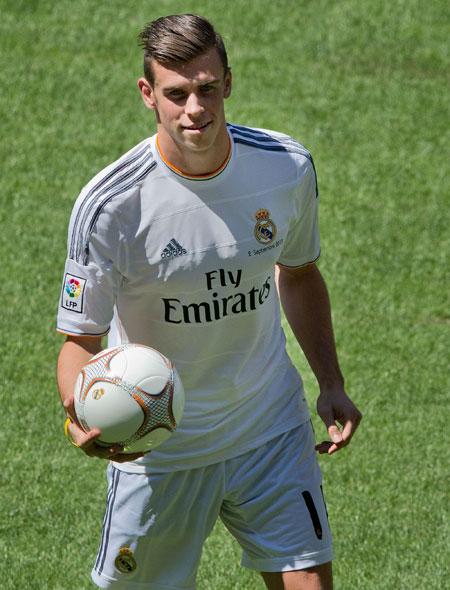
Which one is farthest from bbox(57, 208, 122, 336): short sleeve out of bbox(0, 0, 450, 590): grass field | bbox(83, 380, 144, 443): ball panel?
bbox(0, 0, 450, 590): grass field

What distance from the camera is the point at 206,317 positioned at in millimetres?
4930

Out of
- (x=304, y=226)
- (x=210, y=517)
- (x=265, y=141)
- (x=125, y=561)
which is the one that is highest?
(x=265, y=141)

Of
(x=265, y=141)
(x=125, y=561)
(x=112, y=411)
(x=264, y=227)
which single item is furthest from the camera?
(x=125, y=561)

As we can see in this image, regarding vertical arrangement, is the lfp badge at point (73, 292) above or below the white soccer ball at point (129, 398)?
above

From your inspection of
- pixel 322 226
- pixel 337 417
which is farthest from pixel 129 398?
pixel 322 226

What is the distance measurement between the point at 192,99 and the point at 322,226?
5254 mm

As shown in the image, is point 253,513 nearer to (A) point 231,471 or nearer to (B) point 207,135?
(A) point 231,471

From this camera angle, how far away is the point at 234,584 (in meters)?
6.47

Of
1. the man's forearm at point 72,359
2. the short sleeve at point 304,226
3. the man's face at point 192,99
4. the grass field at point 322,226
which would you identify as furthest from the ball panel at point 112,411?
the grass field at point 322,226

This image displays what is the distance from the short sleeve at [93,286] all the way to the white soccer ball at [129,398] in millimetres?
174

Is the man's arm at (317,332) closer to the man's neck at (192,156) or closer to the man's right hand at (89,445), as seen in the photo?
the man's neck at (192,156)

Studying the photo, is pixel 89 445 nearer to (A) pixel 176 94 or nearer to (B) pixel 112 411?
(B) pixel 112 411

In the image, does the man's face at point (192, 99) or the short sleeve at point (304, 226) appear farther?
the short sleeve at point (304, 226)

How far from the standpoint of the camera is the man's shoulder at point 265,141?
502 cm
